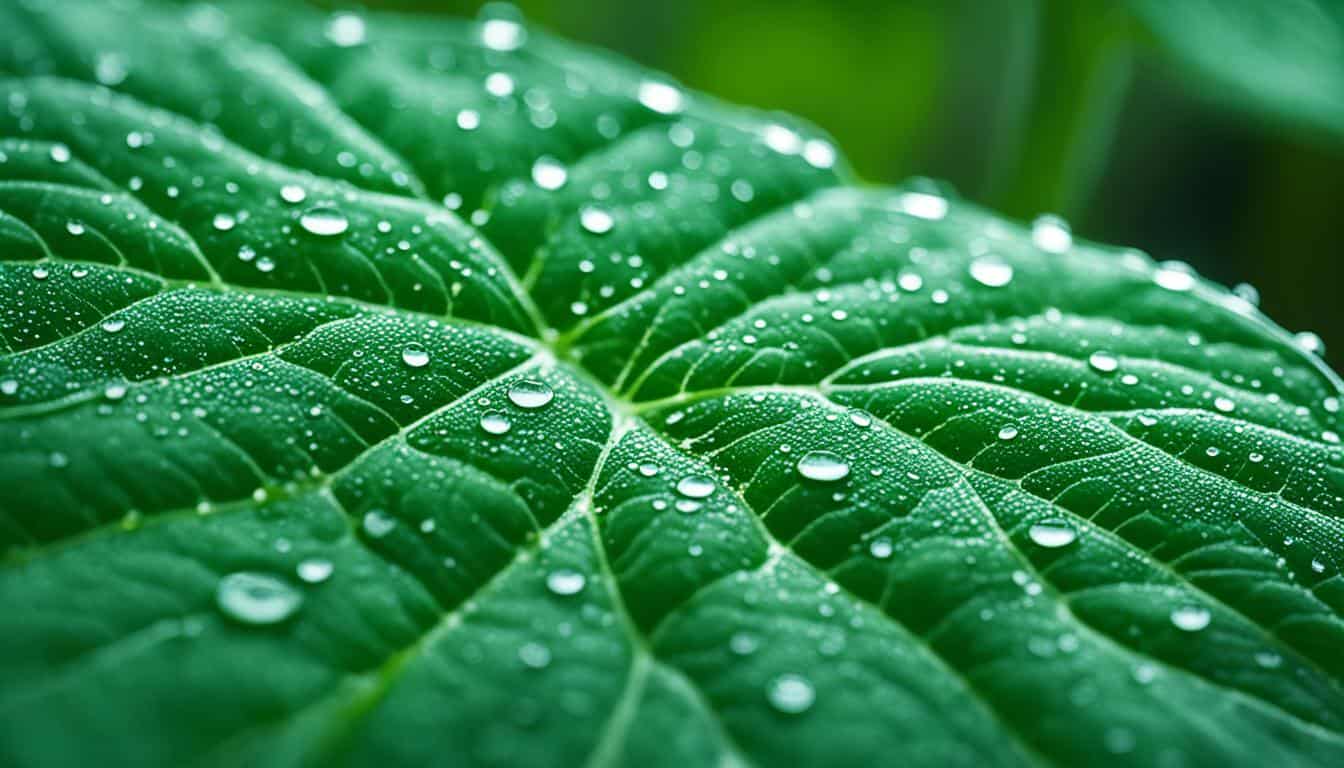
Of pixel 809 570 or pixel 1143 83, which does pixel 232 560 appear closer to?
pixel 809 570

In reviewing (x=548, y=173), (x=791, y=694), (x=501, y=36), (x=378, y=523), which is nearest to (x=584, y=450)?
(x=378, y=523)

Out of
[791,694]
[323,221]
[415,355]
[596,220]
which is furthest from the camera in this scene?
[596,220]

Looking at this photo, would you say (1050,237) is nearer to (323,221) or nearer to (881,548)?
(881,548)

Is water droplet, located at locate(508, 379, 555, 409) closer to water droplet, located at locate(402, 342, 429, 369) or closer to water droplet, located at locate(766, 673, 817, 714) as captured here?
water droplet, located at locate(402, 342, 429, 369)

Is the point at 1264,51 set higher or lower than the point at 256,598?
higher

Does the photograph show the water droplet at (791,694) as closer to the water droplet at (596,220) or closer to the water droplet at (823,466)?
the water droplet at (823,466)

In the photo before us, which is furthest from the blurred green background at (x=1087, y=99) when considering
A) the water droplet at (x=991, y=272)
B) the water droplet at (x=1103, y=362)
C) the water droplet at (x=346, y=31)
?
the water droplet at (x=346, y=31)
